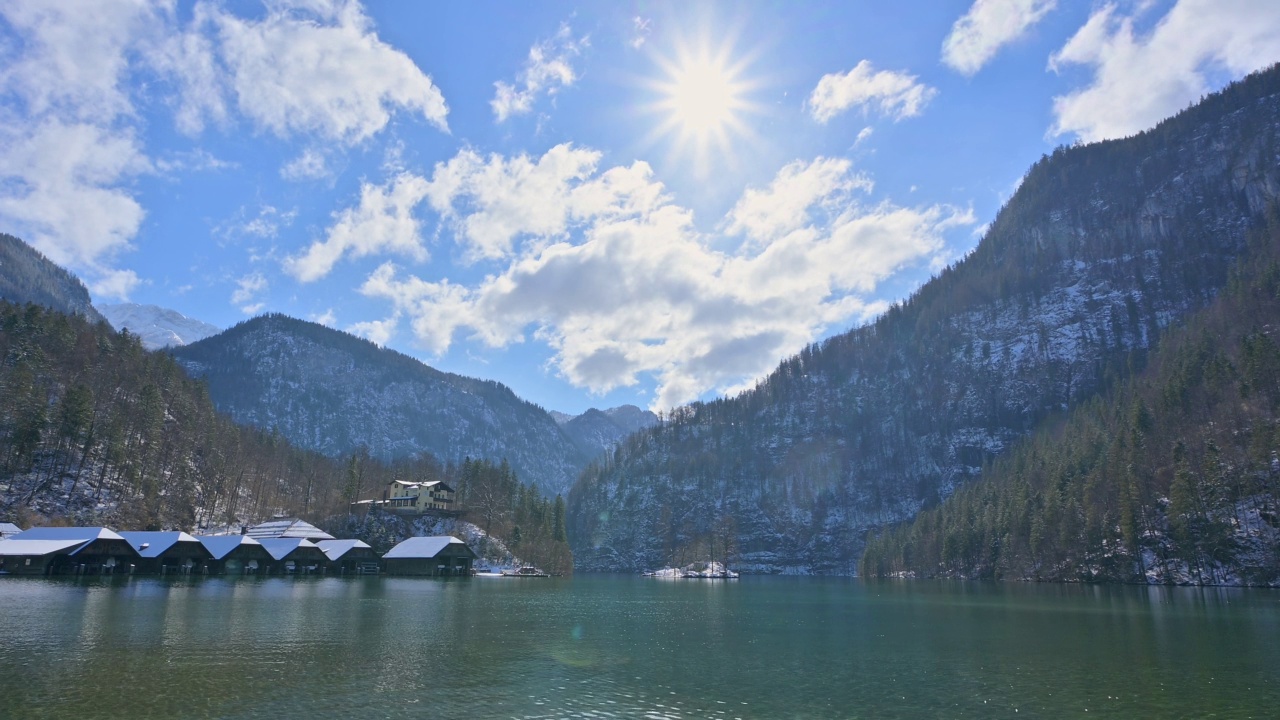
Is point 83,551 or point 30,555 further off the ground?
point 83,551

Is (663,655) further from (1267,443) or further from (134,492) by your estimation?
(134,492)

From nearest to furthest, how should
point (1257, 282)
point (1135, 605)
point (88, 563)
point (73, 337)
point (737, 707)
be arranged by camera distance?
point (737, 707)
point (1135, 605)
point (88, 563)
point (73, 337)
point (1257, 282)

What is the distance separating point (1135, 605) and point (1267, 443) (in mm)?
53183

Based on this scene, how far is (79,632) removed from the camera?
37.9 metres

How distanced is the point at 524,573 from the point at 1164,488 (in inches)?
4747

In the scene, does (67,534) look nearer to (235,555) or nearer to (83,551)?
(83,551)

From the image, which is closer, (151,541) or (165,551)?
(151,541)

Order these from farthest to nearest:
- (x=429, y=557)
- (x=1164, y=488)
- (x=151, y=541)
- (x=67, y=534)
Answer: (x=429, y=557) → (x=1164, y=488) → (x=151, y=541) → (x=67, y=534)

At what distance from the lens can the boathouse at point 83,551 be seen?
9256 cm

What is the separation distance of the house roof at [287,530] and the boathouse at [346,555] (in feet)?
12.2

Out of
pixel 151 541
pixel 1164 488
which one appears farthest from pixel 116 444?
pixel 1164 488

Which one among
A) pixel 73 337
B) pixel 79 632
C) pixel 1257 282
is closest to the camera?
pixel 79 632

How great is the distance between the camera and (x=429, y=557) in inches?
5007

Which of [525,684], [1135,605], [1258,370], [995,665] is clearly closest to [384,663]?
[525,684]
